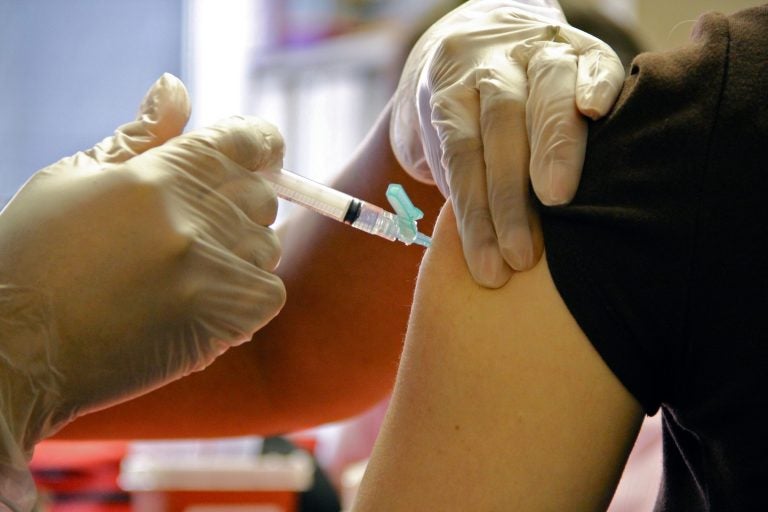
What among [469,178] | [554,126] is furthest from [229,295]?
[554,126]

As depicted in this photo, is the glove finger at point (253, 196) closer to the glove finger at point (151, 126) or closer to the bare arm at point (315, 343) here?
the glove finger at point (151, 126)

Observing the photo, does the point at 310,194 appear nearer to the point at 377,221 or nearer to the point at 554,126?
the point at 377,221

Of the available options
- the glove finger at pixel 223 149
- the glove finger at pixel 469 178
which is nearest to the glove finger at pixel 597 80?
the glove finger at pixel 469 178

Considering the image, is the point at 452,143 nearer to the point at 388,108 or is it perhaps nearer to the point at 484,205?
the point at 484,205

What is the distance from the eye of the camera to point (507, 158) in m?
0.87

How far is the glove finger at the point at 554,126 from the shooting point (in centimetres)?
77

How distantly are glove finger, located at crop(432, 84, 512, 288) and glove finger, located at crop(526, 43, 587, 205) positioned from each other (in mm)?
65

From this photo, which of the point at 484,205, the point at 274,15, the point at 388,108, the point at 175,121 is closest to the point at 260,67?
the point at 274,15

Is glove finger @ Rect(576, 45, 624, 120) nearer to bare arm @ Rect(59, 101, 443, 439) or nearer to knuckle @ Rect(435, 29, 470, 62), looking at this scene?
knuckle @ Rect(435, 29, 470, 62)

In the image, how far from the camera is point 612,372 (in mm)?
747

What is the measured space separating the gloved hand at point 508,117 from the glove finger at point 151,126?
0.29 meters

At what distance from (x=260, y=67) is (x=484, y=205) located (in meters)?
3.23

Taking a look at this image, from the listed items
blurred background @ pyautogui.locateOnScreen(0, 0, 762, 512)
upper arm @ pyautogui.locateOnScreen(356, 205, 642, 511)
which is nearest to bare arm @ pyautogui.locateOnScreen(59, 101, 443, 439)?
upper arm @ pyautogui.locateOnScreen(356, 205, 642, 511)

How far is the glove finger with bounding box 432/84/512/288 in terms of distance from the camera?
81 cm
